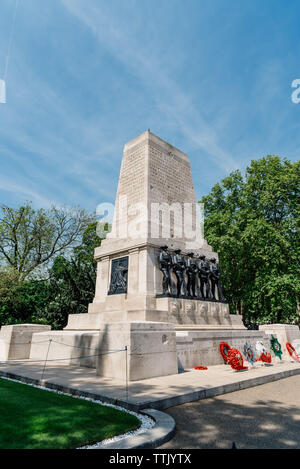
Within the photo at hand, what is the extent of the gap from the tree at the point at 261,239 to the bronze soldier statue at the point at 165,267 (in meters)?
14.0

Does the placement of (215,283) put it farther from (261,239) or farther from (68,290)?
(68,290)

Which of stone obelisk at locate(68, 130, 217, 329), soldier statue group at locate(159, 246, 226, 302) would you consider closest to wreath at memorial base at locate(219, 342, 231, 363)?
stone obelisk at locate(68, 130, 217, 329)

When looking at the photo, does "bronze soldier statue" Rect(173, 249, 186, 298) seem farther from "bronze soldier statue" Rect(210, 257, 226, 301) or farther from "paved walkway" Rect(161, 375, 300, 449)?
"paved walkway" Rect(161, 375, 300, 449)

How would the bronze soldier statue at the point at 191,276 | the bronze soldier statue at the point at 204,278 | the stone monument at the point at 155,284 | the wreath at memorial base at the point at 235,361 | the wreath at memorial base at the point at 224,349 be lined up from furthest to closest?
the bronze soldier statue at the point at 204,278 < the bronze soldier statue at the point at 191,276 < the wreath at memorial base at the point at 224,349 < the wreath at memorial base at the point at 235,361 < the stone monument at the point at 155,284

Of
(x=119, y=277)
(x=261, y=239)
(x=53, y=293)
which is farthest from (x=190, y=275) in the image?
(x=53, y=293)

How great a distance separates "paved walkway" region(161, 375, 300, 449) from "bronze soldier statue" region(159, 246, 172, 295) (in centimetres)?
719

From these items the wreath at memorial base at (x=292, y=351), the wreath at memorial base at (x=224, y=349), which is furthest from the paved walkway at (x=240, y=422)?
the wreath at memorial base at (x=292, y=351)

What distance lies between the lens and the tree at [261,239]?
26312 mm

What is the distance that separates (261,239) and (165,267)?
15956 millimetres

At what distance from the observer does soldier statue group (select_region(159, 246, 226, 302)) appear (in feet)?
47.6

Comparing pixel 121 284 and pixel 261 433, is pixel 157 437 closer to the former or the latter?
pixel 261 433

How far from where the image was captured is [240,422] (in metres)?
5.05

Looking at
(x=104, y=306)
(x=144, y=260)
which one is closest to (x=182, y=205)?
(x=144, y=260)

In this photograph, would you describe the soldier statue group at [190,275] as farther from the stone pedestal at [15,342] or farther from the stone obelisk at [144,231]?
the stone pedestal at [15,342]
